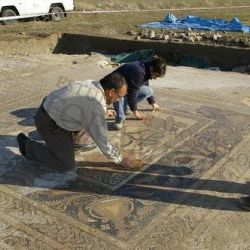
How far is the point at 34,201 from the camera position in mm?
4367

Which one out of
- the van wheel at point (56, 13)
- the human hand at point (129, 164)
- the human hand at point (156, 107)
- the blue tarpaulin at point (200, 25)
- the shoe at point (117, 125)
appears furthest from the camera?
the van wheel at point (56, 13)

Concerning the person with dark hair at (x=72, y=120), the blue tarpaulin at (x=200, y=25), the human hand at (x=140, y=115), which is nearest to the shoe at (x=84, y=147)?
the person with dark hair at (x=72, y=120)

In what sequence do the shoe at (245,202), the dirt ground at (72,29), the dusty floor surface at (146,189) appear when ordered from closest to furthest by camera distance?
the dusty floor surface at (146,189) → the shoe at (245,202) → the dirt ground at (72,29)

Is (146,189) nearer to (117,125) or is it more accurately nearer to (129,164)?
(129,164)

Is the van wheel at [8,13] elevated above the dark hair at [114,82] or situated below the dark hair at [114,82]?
below

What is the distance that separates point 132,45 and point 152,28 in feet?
9.83

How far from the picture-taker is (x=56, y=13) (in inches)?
706

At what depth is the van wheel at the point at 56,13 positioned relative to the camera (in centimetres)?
1781

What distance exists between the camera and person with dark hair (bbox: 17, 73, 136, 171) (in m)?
4.25

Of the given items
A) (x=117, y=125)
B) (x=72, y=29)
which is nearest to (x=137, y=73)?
(x=117, y=125)

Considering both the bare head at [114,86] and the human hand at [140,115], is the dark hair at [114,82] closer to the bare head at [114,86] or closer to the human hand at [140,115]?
the bare head at [114,86]

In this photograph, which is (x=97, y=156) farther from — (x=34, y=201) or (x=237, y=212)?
(x=237, y=212)

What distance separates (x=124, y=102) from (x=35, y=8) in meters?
12.1

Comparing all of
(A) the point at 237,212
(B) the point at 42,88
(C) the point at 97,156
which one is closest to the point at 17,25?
(B) the point at 42,88
